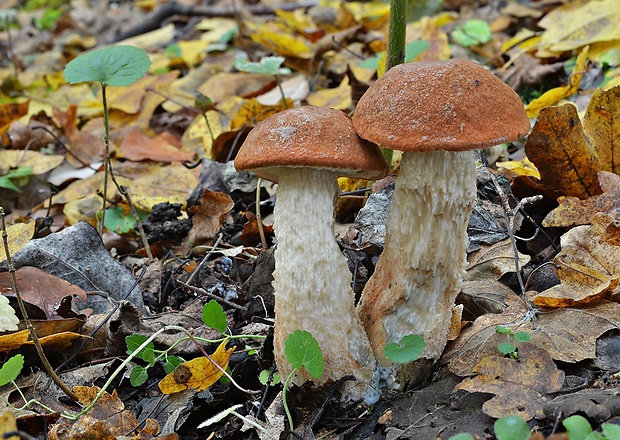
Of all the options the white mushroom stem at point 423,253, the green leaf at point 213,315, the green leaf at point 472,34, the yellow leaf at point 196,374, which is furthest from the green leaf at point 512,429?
the green leaf at point 472,34

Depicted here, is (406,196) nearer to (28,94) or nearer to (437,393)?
Answer: (437,393)

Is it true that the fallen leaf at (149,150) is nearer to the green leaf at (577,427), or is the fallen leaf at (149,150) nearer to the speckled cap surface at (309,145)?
the speckled cap surface at (309,145)

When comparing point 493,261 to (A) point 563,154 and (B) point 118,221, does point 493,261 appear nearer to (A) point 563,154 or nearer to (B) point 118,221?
(A) point 563,154

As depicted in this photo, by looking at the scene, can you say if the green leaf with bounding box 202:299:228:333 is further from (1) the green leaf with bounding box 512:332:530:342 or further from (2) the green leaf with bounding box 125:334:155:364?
(1) the green leaf with bounding box 512:332:530:342

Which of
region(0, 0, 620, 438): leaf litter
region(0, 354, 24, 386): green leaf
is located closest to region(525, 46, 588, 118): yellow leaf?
region(0, 0, 620, 438): leaf litter

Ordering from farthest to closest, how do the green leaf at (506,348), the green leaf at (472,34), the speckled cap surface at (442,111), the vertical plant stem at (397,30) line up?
the green leaf at (472,34), the vertical plant stem at (397,30), the green leaf at (506,348), the speckled cap surface at (442,111)

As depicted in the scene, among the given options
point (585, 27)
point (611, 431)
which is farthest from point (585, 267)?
point (585, 27)
